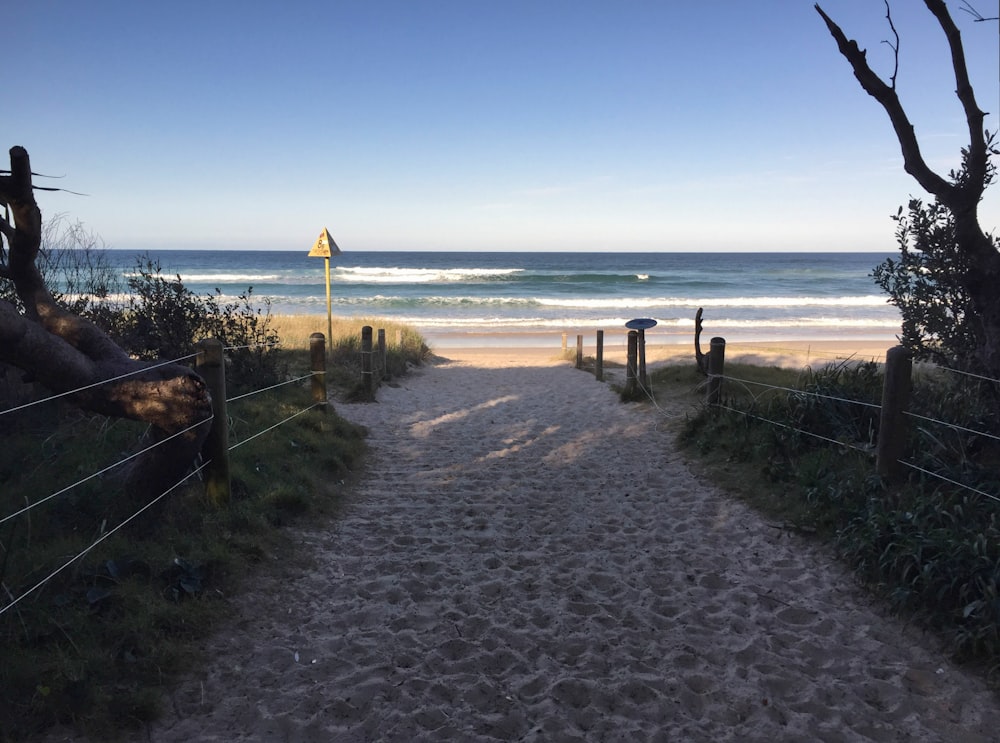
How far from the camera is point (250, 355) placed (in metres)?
8.90

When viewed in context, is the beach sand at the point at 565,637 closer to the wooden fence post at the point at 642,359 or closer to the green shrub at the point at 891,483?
the green shrub at the point at 891,483

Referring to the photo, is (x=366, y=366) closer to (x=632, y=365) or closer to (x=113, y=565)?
(x=632, y=365)

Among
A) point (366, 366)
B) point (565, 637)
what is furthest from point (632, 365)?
point (565, 637)

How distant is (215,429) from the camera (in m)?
4.89

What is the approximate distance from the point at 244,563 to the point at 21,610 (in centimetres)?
127

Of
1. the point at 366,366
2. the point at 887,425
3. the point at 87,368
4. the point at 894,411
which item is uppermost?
the point at 87,368

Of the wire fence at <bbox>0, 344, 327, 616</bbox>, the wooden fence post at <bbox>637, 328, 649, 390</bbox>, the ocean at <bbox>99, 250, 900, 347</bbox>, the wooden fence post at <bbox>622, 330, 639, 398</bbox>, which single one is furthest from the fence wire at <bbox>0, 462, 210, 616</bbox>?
the ocean at <bbox>99, 250, 900, 347</bbox>

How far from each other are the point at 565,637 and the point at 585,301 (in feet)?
116

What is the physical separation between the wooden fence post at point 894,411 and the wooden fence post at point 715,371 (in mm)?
2785

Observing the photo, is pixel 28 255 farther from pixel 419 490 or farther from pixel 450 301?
pixel 450 301

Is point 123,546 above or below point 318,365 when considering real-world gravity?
below

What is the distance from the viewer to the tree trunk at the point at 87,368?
12.7ft

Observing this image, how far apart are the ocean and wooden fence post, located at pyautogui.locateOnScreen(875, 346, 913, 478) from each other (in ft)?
57.2

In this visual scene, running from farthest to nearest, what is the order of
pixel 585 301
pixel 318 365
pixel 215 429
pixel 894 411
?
pixel 585 301 → pixel 318 365 → pixel 894 411 → pixel 215 429
